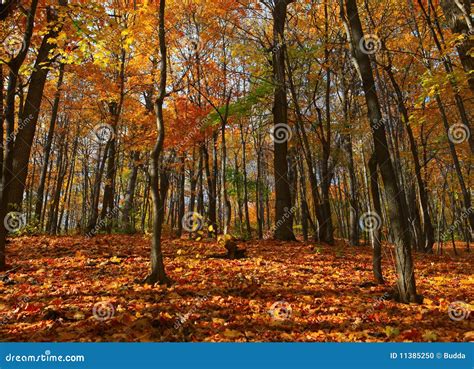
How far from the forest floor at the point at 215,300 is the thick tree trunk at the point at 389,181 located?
43cm

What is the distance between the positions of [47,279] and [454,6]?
1064 centimetres

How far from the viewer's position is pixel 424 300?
19.9ft

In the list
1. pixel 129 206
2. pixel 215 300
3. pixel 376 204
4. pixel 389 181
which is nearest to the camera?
pixel 215 300

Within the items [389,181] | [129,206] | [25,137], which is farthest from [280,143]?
[25,137]

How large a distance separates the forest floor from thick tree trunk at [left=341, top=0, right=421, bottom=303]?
1.43 ft

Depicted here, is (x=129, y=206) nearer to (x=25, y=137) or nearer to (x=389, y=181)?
(x=25, y=137)

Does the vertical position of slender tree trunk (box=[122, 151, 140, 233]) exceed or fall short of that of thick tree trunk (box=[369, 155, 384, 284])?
it exceeds it

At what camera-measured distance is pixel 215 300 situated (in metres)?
5.87

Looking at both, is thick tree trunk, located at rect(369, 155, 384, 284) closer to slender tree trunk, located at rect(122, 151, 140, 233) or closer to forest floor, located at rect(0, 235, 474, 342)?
forest floor, located at rect(0, 235, 474, 342)

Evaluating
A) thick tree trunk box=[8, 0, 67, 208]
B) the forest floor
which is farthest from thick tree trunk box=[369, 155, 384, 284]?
thick tree trunk box=[8, 0, 67, 208]

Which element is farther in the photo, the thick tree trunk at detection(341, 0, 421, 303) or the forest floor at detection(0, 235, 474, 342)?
the thick tree trunk at detection(341, 0, 421, 303)

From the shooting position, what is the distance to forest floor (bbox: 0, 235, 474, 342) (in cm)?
445

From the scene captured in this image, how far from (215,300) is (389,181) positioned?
3847 millimetres

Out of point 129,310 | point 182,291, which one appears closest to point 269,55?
point 182,291
